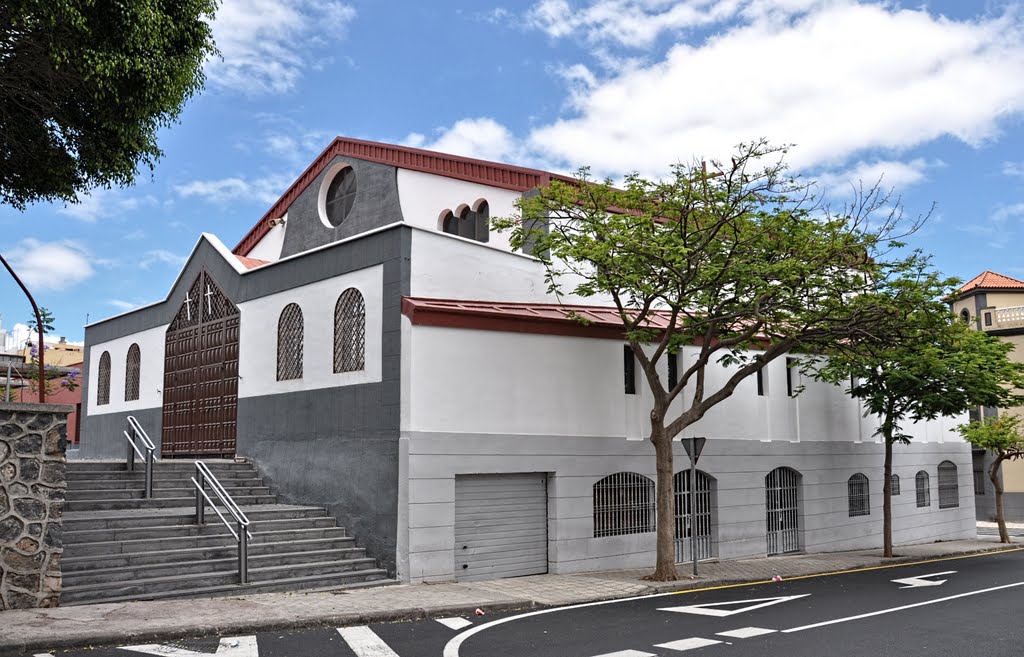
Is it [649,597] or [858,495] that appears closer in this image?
[649,597]

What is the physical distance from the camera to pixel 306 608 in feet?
37.4

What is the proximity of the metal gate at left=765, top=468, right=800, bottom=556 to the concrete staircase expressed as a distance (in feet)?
35.3

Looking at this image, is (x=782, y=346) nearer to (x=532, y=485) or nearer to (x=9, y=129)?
(x=532, y=485)

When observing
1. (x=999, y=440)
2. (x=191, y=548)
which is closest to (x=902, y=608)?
(x=191, y=548)

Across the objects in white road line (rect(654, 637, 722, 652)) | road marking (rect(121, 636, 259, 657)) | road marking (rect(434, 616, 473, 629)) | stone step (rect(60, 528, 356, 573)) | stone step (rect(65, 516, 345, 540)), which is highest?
stone step (rect(65, 516, 345, 540))

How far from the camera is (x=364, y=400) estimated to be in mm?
15477

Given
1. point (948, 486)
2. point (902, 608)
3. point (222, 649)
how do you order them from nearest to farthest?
1. point (222, 649)
2. point (902, 608)
3. point (948, 486)

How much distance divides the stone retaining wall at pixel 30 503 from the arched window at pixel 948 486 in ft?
84.8

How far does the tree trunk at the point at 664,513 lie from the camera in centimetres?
1548

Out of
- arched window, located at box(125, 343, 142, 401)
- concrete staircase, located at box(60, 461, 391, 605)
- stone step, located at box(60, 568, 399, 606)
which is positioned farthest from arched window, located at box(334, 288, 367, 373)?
arched window, located at box(125, 343, 142, 401)

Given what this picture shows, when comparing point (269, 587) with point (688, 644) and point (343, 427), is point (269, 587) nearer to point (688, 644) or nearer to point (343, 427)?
point (343, 427)

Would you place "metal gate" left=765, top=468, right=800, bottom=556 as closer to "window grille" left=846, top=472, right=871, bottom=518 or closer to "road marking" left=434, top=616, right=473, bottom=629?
"window grille" left=846, top=472, right=871, bottom=518

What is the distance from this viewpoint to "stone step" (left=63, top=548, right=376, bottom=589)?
469 inches

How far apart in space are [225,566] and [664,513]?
24.0 feet
